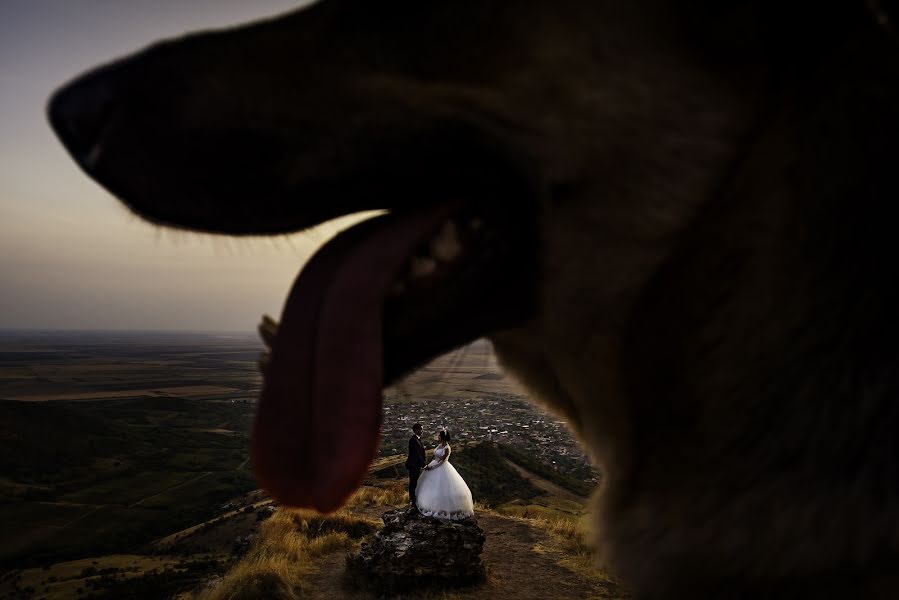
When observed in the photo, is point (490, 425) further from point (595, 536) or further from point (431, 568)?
point (595, 536)

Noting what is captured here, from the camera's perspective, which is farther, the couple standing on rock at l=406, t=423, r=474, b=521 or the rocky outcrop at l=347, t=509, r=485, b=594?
the couple standing on rock at l=406, t=423, r=474, b=521

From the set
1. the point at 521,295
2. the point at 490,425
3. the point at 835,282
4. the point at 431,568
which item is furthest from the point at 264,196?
the point at 490,425

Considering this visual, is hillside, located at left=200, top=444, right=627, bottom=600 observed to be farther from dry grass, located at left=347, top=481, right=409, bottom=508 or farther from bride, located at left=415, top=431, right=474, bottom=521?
bride, located at left=415, top=431, right=474, bottom=521

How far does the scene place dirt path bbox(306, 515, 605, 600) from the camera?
1091 cm

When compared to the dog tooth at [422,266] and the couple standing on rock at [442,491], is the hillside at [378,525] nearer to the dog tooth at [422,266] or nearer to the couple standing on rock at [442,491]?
the couple standing on rock at [442,491]

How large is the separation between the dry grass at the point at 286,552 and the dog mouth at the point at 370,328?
34.3ft

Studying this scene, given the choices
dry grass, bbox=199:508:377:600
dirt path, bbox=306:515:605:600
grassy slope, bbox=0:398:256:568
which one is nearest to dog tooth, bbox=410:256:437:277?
dirt path, bbox=306:515:605:600

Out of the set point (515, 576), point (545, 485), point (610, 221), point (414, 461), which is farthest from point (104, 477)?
point (610, 221)

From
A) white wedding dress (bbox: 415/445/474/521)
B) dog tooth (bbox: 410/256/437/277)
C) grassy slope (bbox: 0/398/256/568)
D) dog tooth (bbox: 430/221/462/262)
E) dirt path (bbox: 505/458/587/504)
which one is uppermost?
dog tooth (bbox: 430/221/462/262)

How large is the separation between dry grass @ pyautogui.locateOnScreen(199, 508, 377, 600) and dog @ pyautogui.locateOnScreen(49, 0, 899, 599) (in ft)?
34.9

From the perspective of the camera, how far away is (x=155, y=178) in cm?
150

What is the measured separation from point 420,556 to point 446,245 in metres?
10.4

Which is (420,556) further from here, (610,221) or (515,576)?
(610,221)

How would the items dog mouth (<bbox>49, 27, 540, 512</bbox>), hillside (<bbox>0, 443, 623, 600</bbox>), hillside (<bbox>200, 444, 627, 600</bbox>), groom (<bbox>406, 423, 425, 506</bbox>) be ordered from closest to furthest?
dog mouth (<bbox>49, 27, 540, 512</bbox>)
hillside (<bbox>200, 444, 627, 600</bbox>)
hillside (<bbox>0, 443, 623, 600</bbox>)
groom (<bbox>406, 423, 425, 506</bbox>)
